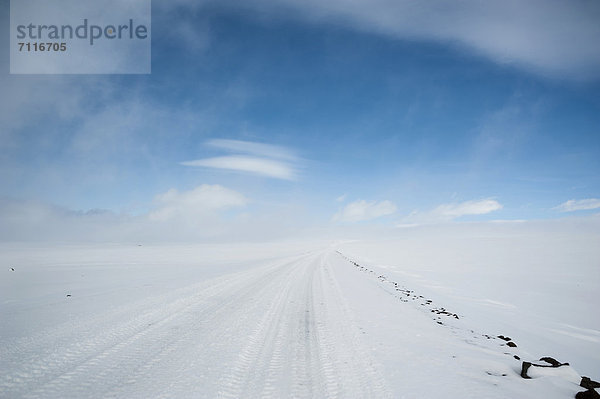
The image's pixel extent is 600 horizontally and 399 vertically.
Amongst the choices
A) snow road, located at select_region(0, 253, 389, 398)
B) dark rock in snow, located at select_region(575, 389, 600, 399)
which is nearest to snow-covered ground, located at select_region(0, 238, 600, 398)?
snow road, located at select_region(0, 253, 389, 398)

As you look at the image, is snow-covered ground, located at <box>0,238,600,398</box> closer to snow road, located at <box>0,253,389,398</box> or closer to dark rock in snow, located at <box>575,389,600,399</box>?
snow road, located at <box>0,253,389,398</box>

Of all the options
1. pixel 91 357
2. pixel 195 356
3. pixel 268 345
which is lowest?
pixel 268 345

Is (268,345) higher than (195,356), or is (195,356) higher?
(195,356)

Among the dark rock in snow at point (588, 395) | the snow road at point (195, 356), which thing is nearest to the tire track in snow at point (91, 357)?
the snow road at point (195, 356)

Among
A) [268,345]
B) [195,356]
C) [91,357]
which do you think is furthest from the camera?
[268,345]

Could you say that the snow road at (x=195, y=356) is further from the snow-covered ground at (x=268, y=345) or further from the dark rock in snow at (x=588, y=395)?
the dark rock in snow at (x=588, y=395)

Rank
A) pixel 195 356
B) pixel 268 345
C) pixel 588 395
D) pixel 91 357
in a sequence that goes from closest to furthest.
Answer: pixel 588 395 < pixel 91 357 < pixel 195 356 < pixel 268 345

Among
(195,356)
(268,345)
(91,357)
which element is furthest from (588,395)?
(91,357)

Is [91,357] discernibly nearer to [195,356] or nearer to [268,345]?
[195,356]

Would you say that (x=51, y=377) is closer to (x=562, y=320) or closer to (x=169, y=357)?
(x=169, y=357)

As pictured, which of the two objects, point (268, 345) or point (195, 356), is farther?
point (268, 345)

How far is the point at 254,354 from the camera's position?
5.36 meters

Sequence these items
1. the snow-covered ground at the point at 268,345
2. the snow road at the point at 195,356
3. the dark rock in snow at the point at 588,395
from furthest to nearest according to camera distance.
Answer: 1. the snow-covered ground at the point at 268,345
2. the snow road at the point at 195,356
3. the dark rock in snow at the point at 588,395

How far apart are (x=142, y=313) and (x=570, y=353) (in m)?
12.4
